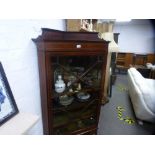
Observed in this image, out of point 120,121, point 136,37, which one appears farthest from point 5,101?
point 136,37

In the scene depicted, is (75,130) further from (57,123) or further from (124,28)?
(124,28)

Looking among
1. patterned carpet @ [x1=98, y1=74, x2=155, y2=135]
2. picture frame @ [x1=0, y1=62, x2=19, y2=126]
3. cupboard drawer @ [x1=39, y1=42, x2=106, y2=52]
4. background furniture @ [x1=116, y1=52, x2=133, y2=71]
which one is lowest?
patterned carpet @ [x1=98, y1=74, x2=155, y2=135]

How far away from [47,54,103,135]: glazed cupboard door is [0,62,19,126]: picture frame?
363 mm

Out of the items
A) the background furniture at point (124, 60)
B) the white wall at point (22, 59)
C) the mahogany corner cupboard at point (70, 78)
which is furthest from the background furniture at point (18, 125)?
the background furniture at point (124, 60)

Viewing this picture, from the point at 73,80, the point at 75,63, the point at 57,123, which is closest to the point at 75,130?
the point at 57,123

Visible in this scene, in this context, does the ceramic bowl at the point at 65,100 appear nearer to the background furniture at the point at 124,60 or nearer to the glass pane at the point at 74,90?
the glass pane at the point at 74,90

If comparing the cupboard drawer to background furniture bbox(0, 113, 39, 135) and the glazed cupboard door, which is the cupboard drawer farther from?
background furniture bbox(0, 113, 39, 135)

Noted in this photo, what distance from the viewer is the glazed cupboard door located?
1312mm

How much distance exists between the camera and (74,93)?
1437 mm

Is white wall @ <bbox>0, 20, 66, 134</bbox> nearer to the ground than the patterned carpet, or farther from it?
farther from it

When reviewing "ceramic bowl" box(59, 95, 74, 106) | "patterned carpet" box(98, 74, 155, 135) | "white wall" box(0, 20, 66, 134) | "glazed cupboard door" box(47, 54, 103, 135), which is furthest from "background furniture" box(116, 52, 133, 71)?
"white wall" box(0, 20, 66, 134)

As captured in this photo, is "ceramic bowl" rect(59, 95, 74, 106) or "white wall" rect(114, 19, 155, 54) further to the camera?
"white wall" rect(114, 19, 155, 54)

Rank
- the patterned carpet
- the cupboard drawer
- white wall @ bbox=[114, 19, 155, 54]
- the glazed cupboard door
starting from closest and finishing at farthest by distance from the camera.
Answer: the cupboard drawer
the glazed cupboard door
the patterned carpet
white wall @ bbox=[114, 19, 155, 54]

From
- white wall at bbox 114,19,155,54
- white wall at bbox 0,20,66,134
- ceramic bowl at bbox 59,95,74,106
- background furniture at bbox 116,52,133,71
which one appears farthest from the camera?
background furniture at bbox 116,52,133,71
